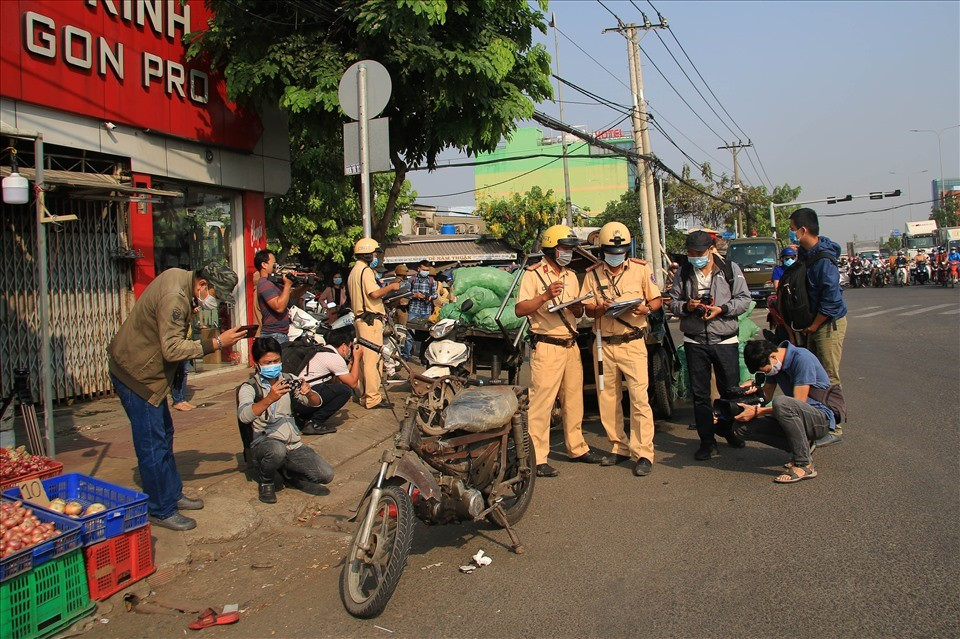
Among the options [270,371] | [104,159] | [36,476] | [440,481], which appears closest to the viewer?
[440,481]

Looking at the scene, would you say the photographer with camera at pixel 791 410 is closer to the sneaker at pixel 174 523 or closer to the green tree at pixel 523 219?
the sneaker at pixel 174 523

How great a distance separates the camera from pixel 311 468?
5938 millimetres

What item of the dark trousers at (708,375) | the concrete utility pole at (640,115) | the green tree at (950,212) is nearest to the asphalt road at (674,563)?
the dark trousers at (708,375)

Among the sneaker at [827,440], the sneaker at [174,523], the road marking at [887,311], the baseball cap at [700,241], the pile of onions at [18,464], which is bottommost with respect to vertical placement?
the sneaker at [174,523]

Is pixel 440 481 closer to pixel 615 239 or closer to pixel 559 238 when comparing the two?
pixel 559 238

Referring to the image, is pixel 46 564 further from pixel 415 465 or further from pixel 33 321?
pixel 33 321

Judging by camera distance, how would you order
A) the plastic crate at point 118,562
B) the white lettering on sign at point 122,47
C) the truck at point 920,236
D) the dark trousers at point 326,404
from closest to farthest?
the plastic crate at point 118,562 < the dark trousers at point 326,404 < the white lettering on sign at point 122,47 < the truck at point 920,236

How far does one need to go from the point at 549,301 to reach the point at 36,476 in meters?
3.83

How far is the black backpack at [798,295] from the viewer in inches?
262

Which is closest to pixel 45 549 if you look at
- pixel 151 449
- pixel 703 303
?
pixel 151 449

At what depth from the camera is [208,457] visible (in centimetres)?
680

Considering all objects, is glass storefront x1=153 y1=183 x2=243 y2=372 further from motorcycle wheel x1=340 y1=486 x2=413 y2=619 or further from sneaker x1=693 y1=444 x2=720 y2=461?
motorcycle wheel x1=340 y1=486 x2=413 y2=619

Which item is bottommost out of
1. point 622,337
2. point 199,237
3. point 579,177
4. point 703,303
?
point 622,337

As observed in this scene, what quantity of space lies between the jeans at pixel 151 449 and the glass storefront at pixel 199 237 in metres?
5.78
